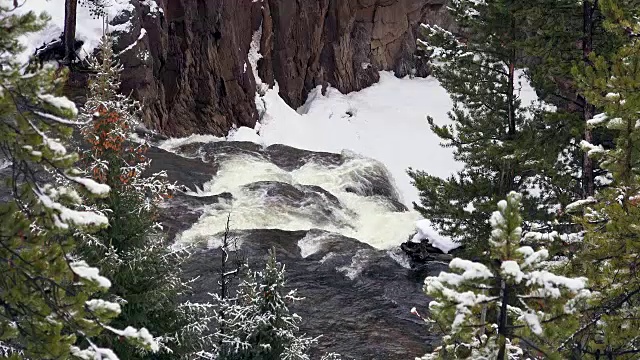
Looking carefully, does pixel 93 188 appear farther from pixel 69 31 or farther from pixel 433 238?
pixel 69 31

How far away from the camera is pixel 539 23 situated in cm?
981

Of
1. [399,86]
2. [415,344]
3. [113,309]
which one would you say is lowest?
[113,309]

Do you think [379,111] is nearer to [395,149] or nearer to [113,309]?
[395,149]

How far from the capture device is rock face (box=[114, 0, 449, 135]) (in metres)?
23.3

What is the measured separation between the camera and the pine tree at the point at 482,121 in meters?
11.7

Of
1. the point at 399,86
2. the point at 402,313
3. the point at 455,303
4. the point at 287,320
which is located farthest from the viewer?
the point at 399,86

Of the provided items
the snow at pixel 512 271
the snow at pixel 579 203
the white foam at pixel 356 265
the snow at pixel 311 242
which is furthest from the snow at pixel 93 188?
the snow at pixel 311 242

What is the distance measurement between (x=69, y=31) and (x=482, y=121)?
46.6 feet

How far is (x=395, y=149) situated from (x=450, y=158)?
8.21 ft

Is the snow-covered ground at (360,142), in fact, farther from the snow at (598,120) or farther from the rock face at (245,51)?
the snow at (598,120)

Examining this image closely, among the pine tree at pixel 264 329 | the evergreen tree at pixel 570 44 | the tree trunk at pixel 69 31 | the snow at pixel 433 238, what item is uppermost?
the tree trunk at pixel 69 31

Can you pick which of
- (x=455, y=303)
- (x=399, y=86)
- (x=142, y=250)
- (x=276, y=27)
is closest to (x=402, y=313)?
(x=142, y=250)

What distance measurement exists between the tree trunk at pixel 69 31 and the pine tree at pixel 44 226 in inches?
714

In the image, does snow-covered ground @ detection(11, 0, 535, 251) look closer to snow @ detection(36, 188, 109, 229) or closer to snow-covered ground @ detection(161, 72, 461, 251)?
snow-covered ground @ detection(161, 72, 461, 251)
